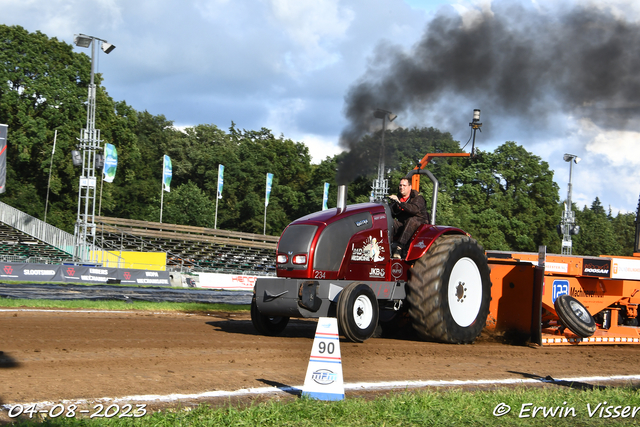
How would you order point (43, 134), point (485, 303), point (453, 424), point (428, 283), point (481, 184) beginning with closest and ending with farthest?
point (453, 424) < point (428, 283) < point (485, 303) < point (43, 134) < point (481, 184)

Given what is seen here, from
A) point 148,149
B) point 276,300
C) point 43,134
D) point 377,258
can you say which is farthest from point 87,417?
point 148,149

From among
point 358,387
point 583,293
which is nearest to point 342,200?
point 358,387

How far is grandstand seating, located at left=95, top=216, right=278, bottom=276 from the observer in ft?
139

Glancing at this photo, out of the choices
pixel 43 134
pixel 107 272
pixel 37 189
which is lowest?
pixel 107 272

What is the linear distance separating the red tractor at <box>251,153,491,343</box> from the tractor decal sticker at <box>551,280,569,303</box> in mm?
1190

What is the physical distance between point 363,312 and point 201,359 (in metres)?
2.63

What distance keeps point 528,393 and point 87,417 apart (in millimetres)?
3811

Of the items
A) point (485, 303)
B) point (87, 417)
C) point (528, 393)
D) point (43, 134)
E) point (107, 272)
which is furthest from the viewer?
point (43, 134)

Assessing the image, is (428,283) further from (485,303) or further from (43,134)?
(43,134)

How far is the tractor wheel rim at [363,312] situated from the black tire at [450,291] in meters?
0.90

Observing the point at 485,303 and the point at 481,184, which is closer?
the point at 485,303

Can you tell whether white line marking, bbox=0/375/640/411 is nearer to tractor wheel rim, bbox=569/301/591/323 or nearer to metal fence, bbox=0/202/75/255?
tractor wheel rim, bbox=569/301/591/323

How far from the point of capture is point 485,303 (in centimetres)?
997

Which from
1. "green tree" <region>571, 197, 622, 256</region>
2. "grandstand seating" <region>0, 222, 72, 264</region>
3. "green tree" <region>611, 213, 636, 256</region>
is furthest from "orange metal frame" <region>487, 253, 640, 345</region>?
"green tree" <region>611, 213, 636, 256</region>
